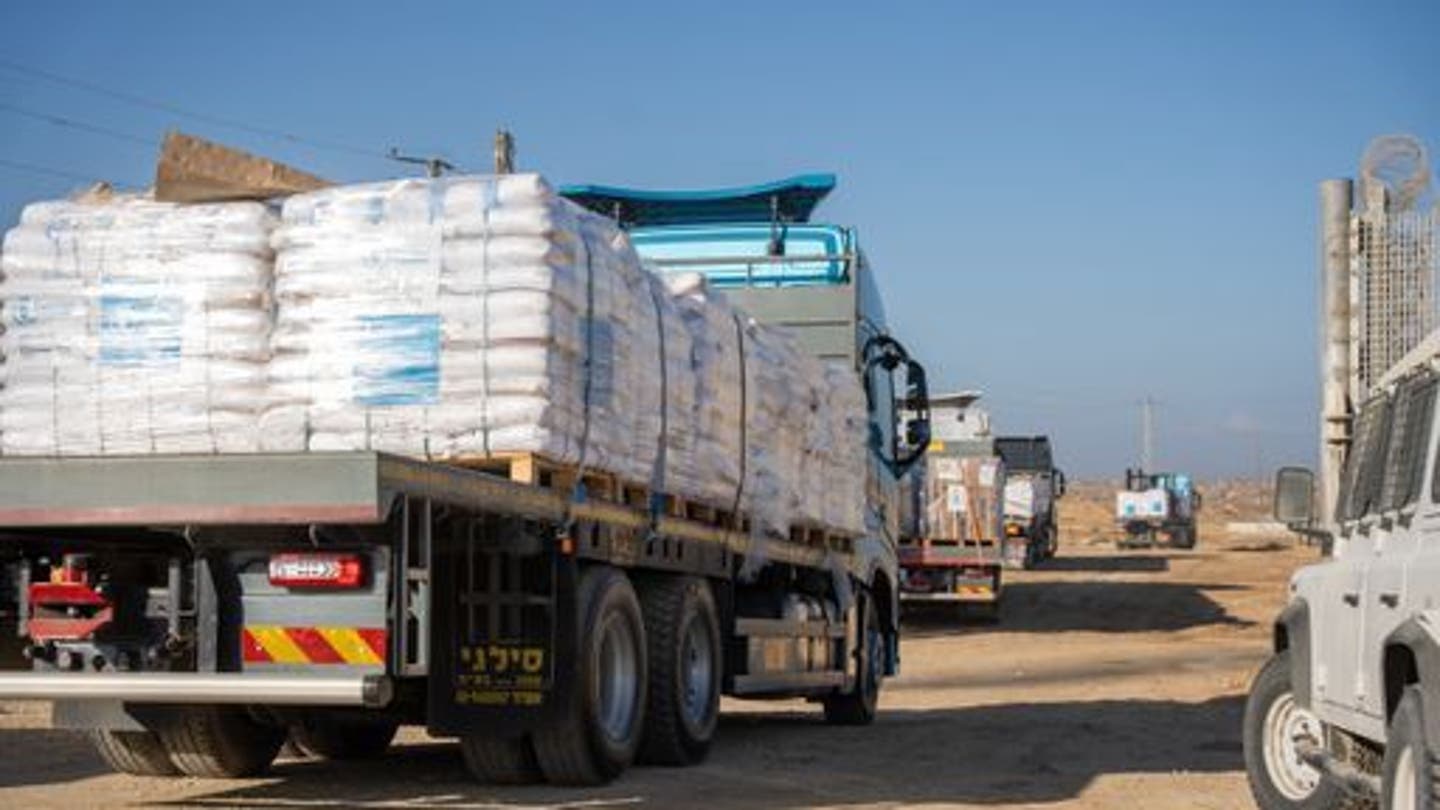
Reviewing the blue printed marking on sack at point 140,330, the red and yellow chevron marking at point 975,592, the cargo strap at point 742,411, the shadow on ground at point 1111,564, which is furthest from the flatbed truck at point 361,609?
the shadow on ground at point 1111,564

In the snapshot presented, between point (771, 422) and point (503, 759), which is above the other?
point (771, 422)

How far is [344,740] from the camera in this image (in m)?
11.8

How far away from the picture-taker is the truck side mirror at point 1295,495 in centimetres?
903

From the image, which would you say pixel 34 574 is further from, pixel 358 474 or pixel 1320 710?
pixel 1320 710

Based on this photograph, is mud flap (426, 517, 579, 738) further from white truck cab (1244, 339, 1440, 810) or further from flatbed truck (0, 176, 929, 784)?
white truck cab (1244, 339, 1440, 810)

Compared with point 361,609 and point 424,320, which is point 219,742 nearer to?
point 361,609

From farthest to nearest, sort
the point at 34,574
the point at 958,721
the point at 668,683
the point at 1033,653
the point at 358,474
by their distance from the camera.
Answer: the point at 1033,653
the point at 958,721
the point at 668,683
the point at 34,574
the point at 358,474

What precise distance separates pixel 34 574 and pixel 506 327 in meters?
2.28

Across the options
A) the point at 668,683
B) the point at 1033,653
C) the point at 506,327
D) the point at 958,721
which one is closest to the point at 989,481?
the point at 1033,653

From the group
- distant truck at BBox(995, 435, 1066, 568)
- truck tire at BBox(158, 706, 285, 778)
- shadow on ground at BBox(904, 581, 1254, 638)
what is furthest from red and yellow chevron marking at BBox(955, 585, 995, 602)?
truck tire at BBox(158, 706, 285, 778)

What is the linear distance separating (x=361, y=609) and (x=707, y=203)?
841cm

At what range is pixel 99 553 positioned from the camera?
852 centimetres

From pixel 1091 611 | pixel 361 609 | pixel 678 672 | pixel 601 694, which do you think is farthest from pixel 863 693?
pixel 1091 611

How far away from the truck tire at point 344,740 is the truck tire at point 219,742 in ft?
1.67
